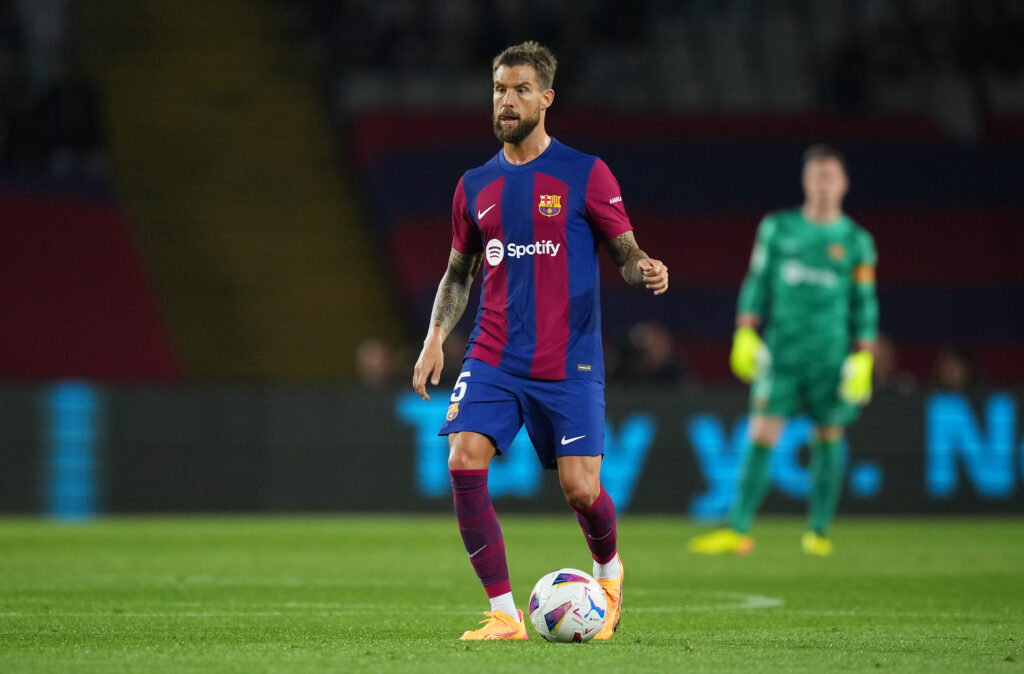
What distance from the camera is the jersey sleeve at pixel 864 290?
35.2 feet

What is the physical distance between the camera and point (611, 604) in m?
6.09

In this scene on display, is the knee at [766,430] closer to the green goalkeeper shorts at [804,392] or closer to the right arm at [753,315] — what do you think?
the green goalkeeper shorts at [804,392]

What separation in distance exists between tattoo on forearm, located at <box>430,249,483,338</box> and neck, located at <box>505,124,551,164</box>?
1.30 ft

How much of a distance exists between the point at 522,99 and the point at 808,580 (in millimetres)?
3900

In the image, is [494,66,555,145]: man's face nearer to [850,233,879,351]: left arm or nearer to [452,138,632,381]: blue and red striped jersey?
[452,138,632,381]: blue and red striped jersey

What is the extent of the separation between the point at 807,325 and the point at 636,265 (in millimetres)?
5090

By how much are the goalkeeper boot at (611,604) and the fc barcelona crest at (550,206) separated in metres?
1.36

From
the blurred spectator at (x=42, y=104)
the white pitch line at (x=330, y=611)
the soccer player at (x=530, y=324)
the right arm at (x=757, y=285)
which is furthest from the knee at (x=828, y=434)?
the blurred spectator at (x=42, y=104)

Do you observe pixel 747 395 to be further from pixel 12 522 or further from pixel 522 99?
pixel 522 99

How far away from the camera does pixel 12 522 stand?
14.0 meters

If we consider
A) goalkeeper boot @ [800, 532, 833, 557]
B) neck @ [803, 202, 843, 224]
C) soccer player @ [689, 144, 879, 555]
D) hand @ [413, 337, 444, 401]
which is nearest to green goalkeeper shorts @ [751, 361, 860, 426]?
soccer player @ [689, 144, 879, 555]

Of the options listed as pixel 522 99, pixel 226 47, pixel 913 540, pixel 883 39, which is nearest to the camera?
pixel 522 99

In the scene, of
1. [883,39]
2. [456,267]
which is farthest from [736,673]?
[883,39]

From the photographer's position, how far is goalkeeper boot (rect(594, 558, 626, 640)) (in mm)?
5949
